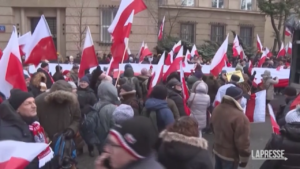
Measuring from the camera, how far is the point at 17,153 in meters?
3.56

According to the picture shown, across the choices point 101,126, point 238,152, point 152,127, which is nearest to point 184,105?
point 101,126

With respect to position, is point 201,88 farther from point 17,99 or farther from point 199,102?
point 17,99

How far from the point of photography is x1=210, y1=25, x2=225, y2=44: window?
30559 mm

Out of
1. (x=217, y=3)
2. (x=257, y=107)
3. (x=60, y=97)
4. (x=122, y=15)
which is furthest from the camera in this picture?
(x=217, y=3)

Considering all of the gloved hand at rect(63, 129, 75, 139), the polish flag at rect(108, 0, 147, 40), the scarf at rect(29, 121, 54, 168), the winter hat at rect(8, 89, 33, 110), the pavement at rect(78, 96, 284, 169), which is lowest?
the pavement at rect(78, 96, 284, 169)

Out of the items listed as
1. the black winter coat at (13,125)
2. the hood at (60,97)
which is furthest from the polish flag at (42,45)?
the black winter coat at (13,125)

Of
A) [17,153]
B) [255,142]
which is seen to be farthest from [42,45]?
[255,142]

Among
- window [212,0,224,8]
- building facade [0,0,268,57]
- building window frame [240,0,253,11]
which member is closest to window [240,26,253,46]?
building window frame [240,0,253,11]

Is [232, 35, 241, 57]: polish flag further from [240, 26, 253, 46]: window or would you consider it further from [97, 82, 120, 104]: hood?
[240, 26, 253, 46]: window

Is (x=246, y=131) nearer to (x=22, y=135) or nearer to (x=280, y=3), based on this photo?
(x=22, y=135)

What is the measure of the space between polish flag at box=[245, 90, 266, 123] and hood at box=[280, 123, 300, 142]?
3.75m

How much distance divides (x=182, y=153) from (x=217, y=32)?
92.8 feet

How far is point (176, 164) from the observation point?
339 centimetres

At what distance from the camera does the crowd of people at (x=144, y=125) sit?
95.1 inches
